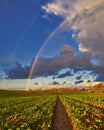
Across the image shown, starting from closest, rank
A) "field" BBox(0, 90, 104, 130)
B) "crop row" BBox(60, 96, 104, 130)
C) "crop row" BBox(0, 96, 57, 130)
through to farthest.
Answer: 1. "crop row" BBox(60, 96, 104, 130)
2. "crop row" BBox(0, 96, 57, 130)
3. "field" BBox(0, 90, 104, 130)

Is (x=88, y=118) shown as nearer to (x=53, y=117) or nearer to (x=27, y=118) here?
(x=53, y=117)

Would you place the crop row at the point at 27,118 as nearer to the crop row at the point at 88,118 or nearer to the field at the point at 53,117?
the field at the point at 53,117

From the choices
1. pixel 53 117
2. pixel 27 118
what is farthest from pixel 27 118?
pixel 53 117

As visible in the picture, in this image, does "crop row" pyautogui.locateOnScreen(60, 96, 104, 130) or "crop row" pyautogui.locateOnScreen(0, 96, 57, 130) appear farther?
"crop row" pyautogui.locateOnScreen(0, 96, 57, 130)

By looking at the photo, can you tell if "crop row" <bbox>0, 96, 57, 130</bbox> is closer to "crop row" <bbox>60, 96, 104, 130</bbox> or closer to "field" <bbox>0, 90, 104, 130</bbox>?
"field" <bbox>0, 90, 104, 130</bbox>

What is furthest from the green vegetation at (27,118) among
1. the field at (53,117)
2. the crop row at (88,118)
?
the crop row at (88,118)

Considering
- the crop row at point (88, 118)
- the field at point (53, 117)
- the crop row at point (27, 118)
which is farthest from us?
the field at point (53, 117)

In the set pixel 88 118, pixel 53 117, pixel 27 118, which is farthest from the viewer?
pixel 53 117

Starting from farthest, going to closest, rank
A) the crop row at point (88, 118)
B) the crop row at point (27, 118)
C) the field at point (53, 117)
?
the field at point (53, 117)
the crop row at point (27, 118)
the crop row at point (88, 118)

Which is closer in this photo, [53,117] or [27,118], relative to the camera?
[27,118]

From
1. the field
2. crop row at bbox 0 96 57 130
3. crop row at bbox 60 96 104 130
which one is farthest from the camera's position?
the field

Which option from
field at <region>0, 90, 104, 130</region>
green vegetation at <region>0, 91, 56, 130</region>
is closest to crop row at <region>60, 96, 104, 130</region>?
field at <region>0, 90, 104, 130</region>

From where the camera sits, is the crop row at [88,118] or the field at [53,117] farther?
the field at [53,117]

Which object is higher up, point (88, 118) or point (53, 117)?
point (53, 117)
